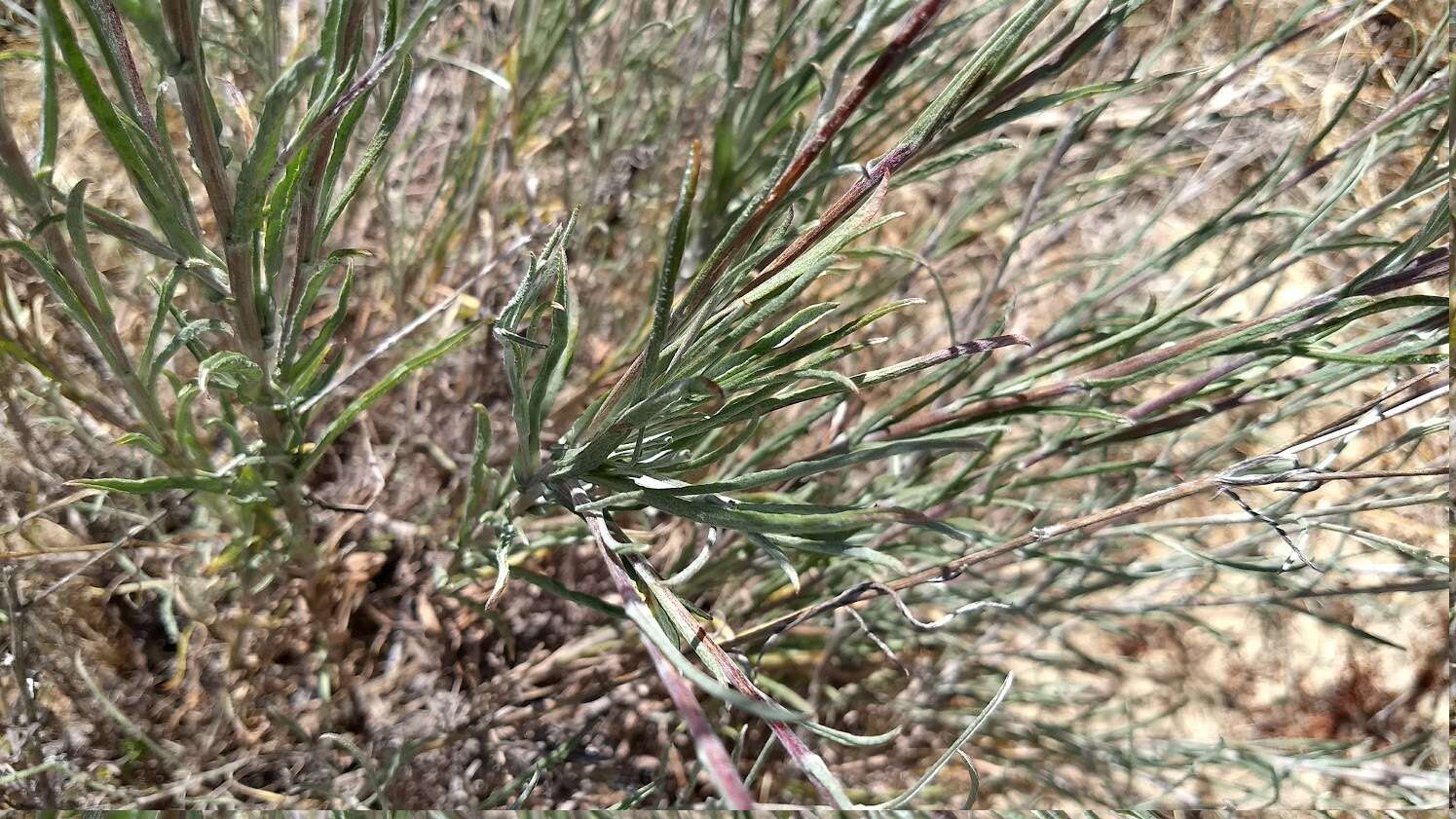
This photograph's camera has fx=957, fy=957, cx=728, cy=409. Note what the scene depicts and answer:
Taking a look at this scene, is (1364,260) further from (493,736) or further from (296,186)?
(296,186)

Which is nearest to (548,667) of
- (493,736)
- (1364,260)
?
(493,736)

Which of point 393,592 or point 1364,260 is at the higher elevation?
point 393,592

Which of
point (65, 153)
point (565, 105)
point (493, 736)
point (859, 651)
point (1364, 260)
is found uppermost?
point (65, 153)

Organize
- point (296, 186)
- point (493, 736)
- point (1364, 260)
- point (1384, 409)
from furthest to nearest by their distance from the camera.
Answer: point (1364, 260), point (493, 736), point (1384, 409), point (296, 186)

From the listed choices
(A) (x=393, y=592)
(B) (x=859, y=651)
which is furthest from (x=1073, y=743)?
(A) (x=393, y=592)

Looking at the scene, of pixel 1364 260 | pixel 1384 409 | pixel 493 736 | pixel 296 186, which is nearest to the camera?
pixel 296 186

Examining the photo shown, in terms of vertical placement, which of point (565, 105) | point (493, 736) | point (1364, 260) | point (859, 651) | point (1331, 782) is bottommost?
point (1331, 782)

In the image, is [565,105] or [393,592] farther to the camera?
[565,105]

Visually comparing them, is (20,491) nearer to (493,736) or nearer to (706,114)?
(493,736)

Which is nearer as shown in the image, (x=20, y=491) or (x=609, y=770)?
(x=20, y=491)
